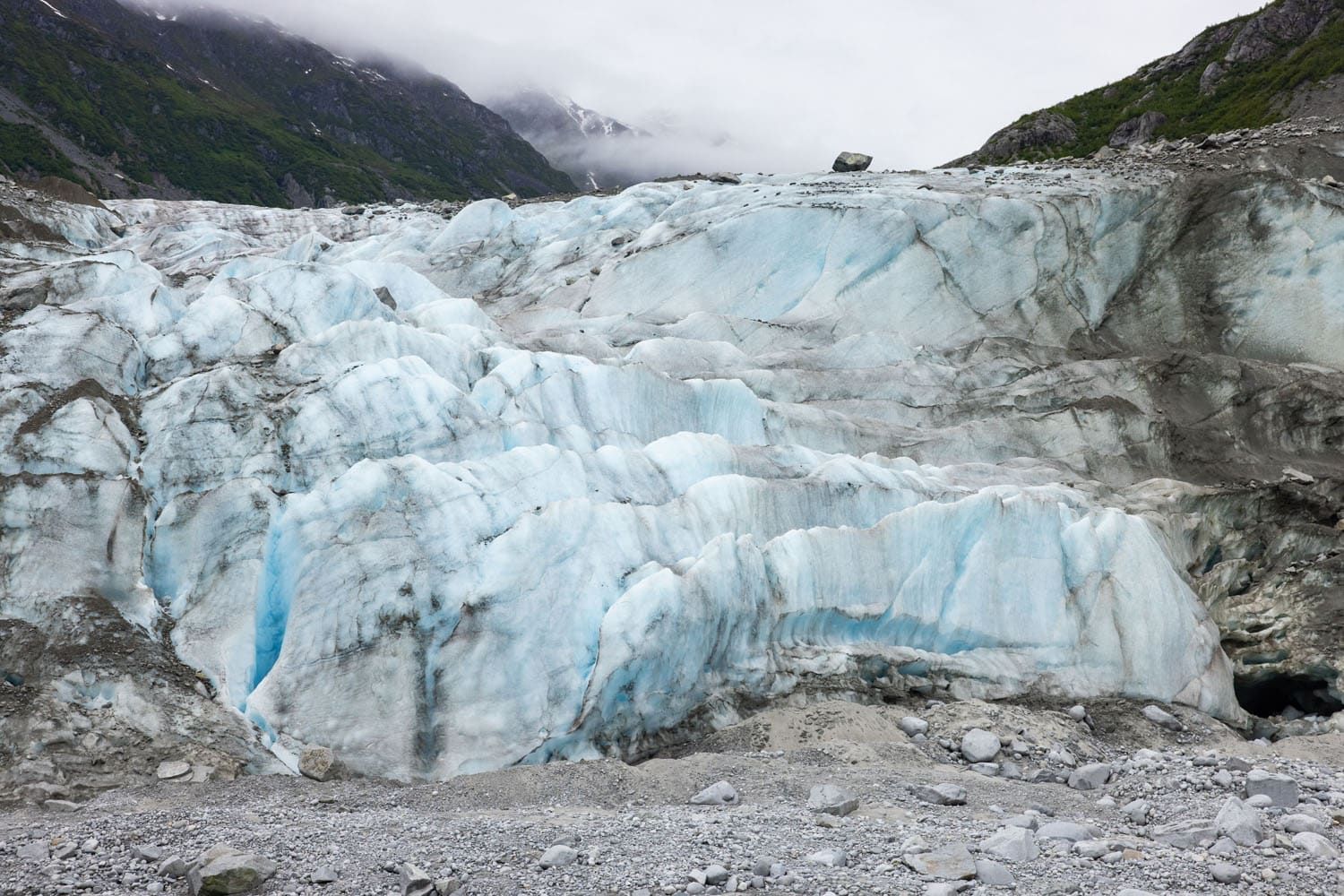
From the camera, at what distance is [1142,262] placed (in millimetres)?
25234

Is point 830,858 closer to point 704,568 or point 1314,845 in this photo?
point 1314,845

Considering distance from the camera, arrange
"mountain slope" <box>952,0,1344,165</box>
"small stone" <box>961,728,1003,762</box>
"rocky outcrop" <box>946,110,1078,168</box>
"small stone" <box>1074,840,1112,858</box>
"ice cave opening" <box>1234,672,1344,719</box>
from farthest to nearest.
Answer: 1. "rocky outcrop" <box>946,110,1078,168</box>
2. "mountain slope" <box>952,0,1344,165</box>
3. "ice cave opening" <box>1234,672,1344,719</box>
4. "small stone" <box>961,728,1003,762</box>
5. "small stone" <box>1074,840,1112,858</box>

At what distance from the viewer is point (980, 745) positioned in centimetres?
1252

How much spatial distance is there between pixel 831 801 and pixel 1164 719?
271 inches

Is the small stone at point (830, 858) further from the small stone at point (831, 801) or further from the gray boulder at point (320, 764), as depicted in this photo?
the gray boulder at point (320, 764)

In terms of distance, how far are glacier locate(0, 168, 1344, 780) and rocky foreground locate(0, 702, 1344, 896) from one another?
143cm

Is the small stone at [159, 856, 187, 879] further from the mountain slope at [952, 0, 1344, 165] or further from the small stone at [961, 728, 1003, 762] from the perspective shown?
the mountain slope at [952, 0, 1344, 165]

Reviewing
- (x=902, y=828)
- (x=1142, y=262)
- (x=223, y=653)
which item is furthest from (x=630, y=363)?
(x=1142, y=262)

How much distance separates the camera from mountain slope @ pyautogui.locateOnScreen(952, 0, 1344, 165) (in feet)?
128

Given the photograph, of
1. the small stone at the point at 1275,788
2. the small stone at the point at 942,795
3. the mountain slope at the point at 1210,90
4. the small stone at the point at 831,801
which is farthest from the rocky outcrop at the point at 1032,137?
the small stone at the point at 831,801

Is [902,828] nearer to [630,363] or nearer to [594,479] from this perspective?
[594,479]

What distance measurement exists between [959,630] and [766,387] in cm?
753

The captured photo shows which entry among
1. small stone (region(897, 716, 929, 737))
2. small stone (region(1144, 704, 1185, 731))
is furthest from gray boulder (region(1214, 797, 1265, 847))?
small stone (region(1144, 704, 1185, 731))

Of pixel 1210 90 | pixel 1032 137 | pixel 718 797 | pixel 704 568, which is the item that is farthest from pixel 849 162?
pixel 718 797
